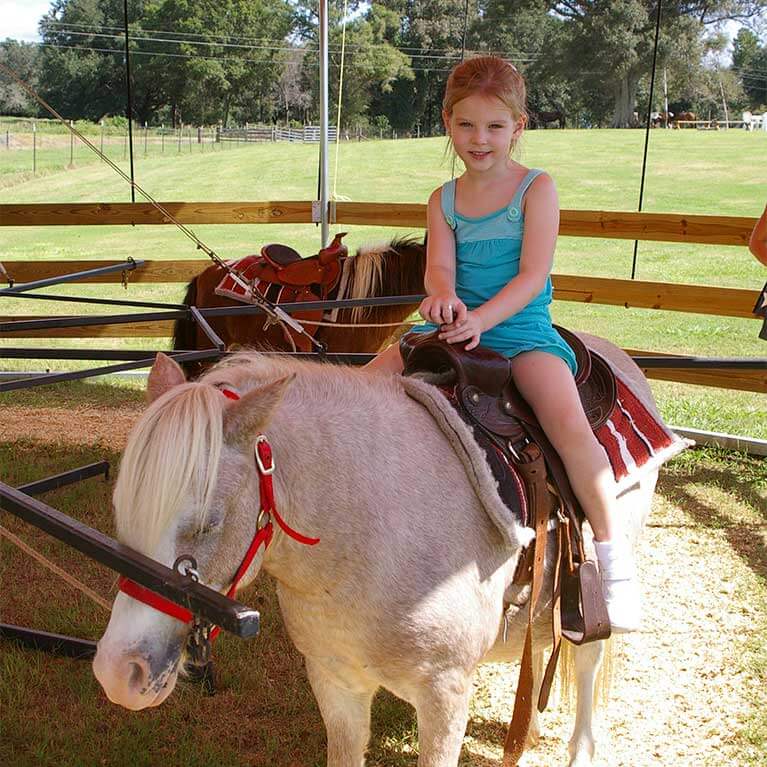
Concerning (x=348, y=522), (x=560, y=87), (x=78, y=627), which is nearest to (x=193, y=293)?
(x=78, y=627)

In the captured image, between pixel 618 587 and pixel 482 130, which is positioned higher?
pixel 482 130

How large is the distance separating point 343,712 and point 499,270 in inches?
47.7

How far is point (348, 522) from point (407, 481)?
172mm

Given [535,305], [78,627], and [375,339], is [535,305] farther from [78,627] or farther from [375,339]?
[375,339]

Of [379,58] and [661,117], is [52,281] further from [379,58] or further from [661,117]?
[661,117]

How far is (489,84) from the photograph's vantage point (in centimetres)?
205

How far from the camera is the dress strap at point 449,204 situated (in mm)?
2221

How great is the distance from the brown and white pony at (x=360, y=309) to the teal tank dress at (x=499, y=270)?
124 inches

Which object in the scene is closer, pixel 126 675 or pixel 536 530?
pixel 126 675

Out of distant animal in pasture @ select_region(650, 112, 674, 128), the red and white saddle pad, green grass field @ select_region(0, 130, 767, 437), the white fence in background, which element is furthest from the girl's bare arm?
the white fence in background

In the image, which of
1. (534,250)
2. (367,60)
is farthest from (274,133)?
(534,250)

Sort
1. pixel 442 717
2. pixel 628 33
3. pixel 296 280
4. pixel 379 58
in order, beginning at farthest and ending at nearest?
pixel 379 58 < pixel 628 33 < pixel 296 280 < pixel 442 717

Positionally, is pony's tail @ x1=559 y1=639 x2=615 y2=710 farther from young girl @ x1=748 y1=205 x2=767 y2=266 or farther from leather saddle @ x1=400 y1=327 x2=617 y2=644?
young girl @ x1=748 y1=205 x2=767 y2=266

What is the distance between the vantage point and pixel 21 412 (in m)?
6.50
